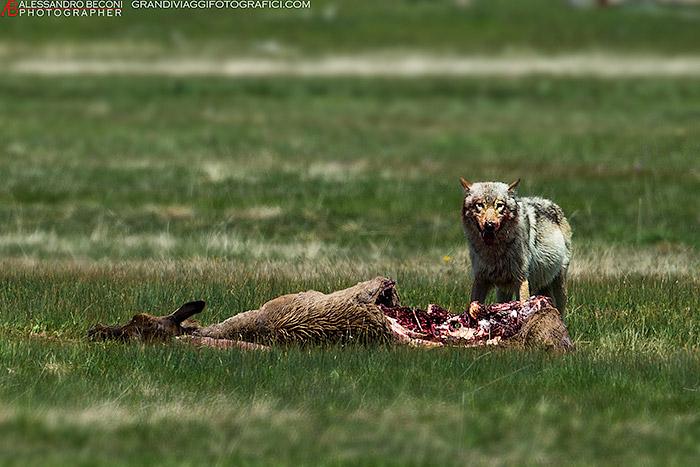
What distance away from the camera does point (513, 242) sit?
13.1m

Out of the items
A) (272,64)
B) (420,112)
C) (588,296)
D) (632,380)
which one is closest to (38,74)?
(272,64)

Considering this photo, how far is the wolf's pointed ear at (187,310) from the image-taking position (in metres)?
11.4

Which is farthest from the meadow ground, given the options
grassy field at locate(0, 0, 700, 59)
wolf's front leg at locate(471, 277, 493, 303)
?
grassy field at locate(0, 0, 700, 59)

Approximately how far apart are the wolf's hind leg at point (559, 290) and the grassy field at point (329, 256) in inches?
6.8

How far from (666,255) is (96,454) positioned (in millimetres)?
12215

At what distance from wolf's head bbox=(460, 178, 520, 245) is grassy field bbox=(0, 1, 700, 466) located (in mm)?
1284

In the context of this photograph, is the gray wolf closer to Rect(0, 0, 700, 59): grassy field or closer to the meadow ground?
the meadow ground

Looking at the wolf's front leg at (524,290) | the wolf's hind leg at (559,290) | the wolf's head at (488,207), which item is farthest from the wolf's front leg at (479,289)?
the wolf's hind leg at (559,290)

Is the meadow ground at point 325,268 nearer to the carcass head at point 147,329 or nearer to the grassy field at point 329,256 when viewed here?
the grassy field at point 329,256

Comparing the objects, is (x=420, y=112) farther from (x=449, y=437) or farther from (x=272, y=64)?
(x=449, y=437)

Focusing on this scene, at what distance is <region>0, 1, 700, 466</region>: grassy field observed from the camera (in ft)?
31.7

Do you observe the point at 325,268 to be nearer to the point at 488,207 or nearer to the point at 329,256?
the point at 329,256

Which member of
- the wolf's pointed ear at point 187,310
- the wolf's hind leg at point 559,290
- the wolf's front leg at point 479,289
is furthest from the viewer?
the wolf's hind leg at point 559,290

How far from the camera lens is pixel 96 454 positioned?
8883 millimetres
